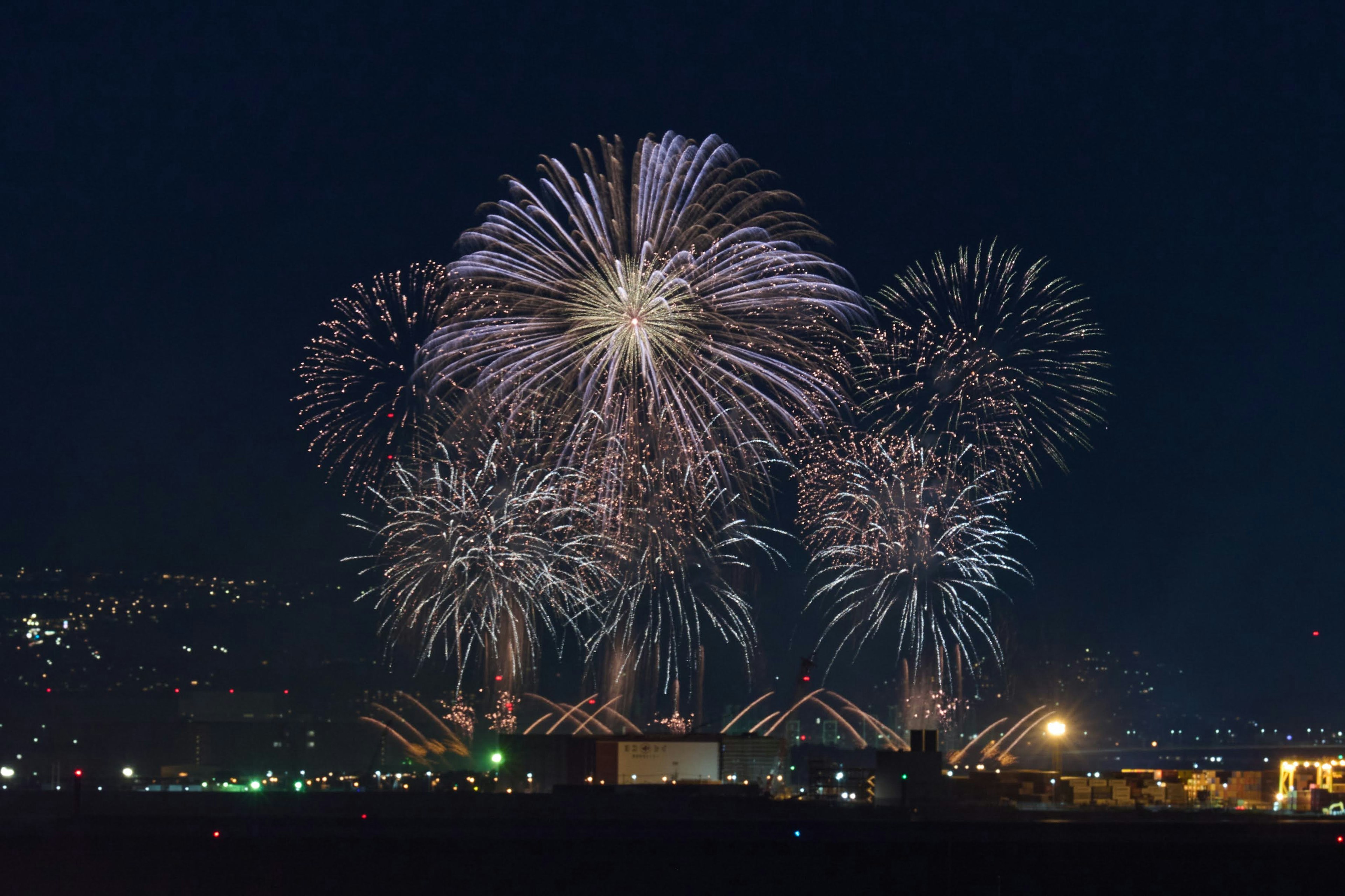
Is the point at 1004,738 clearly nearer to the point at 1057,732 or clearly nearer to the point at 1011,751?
the point at 1011,751

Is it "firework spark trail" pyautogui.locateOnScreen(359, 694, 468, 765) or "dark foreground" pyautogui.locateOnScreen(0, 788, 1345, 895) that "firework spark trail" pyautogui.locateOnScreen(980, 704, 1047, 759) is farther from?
"dark foreground" pyautogui.locateOnScreen(0, 788, 1345, 895)

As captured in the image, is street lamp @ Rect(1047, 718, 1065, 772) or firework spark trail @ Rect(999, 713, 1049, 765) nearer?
street lamp @ Rect(1047, 718, 1065, 772)

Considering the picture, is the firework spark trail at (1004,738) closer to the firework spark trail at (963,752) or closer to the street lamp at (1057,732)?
the firework spark trail at (963,752)

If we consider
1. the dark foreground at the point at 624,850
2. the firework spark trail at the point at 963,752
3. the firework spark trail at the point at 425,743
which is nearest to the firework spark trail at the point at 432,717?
the firework spark trail at the point at 425,743

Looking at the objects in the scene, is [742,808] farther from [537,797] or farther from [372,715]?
[372,715]

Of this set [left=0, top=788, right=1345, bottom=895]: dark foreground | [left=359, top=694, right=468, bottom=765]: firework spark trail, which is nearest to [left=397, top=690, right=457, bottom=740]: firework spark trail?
[left=359, top=694, right=468, bottom=765]: firework spark trail

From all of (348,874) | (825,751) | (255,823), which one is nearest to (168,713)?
(825,751)
